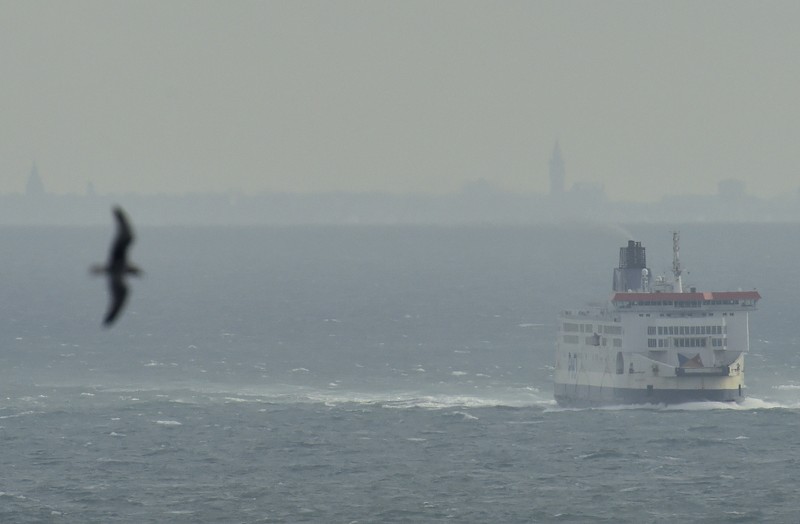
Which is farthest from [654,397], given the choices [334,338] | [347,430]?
[334,338]

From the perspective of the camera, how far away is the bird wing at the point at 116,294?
24.2 m

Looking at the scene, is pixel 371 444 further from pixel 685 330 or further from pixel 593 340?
pixel 685 330

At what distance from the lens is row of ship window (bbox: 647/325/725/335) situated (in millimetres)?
124000

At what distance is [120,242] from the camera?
960 inches

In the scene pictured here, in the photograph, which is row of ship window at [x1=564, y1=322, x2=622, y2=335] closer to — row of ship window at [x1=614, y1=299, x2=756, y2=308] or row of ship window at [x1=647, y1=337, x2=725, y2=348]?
row of ship window at [x1=614, y1=299, x2=756, y2=308]

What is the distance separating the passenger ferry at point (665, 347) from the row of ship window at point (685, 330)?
7 cm

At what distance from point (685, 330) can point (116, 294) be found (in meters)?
103

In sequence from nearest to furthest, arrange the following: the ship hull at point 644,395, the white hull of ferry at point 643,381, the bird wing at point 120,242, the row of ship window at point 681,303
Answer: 1. the bird wing at point 120,242
2. the white hull of ferry at point 643,381
3. the row of ship window at point 681,303
4. the ship hull at point 644,395

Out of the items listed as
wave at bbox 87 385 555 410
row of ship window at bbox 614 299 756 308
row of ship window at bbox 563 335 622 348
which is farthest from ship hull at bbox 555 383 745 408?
row of ship window at bbox 614 299 756 308

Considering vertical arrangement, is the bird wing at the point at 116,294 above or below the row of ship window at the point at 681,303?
above

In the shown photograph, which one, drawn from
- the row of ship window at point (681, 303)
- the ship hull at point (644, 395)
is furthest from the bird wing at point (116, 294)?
the ship hull at point (644, 395)

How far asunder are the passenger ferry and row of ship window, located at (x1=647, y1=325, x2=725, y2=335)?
0.07m

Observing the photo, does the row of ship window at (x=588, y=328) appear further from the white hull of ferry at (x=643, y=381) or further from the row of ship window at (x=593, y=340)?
the white hull of ferry at (x=643, y=381)

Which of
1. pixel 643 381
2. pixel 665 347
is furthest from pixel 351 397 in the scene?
pixel 665 347
